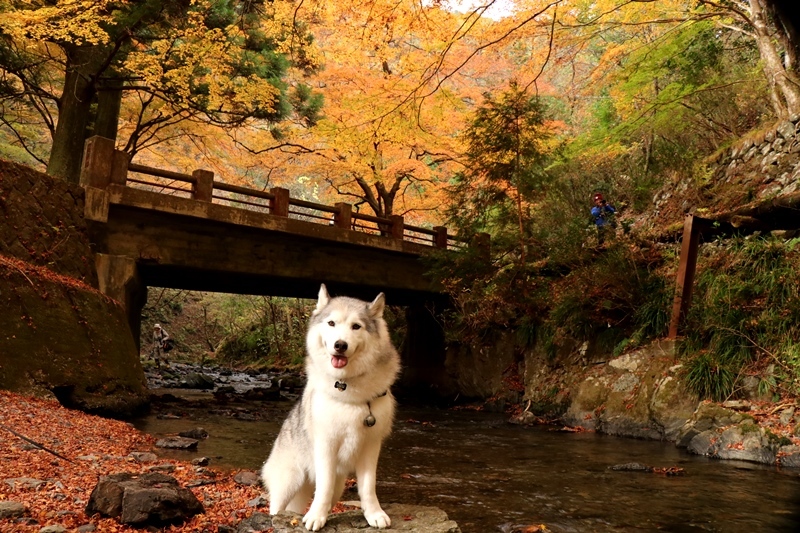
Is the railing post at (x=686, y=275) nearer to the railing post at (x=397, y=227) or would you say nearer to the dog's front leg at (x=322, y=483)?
the railing post at (x=397, y=227)

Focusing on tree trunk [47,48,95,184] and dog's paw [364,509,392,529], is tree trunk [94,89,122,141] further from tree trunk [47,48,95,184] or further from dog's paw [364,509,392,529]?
dog's paw [364,509,392,529]

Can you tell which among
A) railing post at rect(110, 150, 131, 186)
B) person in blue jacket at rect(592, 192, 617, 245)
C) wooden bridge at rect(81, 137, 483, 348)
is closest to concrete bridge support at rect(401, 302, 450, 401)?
wooden bridge at rect(81, 137, 483, 348)

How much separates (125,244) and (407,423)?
23.5 feet

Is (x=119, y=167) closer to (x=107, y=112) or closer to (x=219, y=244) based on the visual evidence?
(x=219, y=244)

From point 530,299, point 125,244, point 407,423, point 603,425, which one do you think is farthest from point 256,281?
point 603,425

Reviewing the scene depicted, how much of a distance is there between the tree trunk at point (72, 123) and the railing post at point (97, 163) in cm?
253

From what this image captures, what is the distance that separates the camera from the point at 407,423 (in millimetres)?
11609

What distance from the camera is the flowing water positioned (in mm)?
4914

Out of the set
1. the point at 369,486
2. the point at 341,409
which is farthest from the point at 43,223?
the point at 369,486

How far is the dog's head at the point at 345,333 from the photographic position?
3.30m

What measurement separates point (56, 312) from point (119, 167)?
14.1 ft

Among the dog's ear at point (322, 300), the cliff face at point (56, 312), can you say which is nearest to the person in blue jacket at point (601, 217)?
the cliff face at point (56, 312)

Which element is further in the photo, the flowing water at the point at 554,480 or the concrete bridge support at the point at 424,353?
the concrete bridge support at the point at 424,353

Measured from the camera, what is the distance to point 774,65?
1330 centimetres
